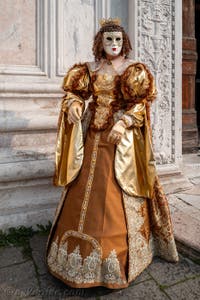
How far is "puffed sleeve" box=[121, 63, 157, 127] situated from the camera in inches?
65.1

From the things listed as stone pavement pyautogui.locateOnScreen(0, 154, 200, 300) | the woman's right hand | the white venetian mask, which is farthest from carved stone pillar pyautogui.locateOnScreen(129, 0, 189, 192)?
the woman's right hand

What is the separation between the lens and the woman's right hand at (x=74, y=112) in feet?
5.64

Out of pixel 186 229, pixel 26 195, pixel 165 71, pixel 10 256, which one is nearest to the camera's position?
pixel 10 256

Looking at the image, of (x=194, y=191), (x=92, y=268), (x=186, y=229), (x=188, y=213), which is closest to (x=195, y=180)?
(x=194, y=191)

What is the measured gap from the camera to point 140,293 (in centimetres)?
159

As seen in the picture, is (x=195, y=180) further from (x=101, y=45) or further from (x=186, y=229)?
(x=101, y=45)

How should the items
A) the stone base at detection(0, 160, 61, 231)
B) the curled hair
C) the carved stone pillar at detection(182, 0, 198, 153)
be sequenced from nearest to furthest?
the curled hair
the stone base at detection(0, 160, 61, 231)
the carved stone pillar at detection(182, 0, 198, 153)

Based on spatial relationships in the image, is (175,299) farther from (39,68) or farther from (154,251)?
(39,68)

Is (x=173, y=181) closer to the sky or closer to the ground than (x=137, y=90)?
closer to the ground

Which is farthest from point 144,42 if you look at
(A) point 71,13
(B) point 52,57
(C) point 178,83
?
(B) point 52,57

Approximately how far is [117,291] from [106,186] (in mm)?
588

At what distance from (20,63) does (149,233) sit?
1824mm

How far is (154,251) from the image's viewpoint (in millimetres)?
1938

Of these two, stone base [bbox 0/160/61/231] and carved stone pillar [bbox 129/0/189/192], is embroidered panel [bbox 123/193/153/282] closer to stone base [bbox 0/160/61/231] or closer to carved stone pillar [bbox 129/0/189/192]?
stone base [bbox 0/160/61/231]
